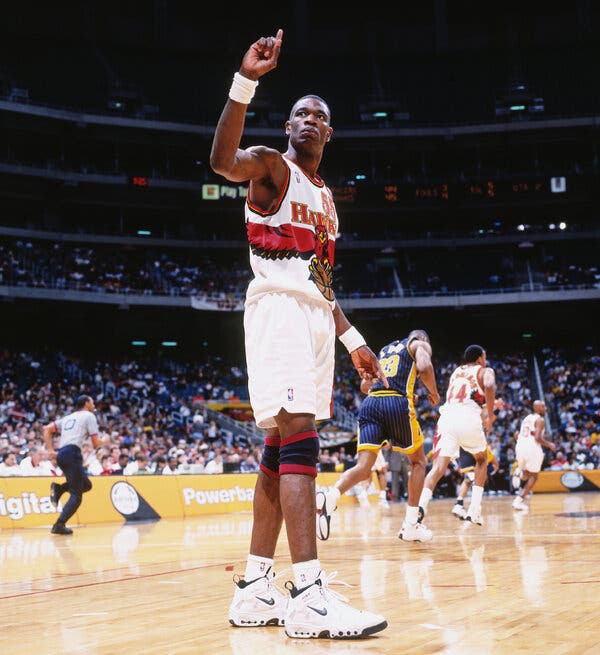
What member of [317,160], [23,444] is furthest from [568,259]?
[317,160]

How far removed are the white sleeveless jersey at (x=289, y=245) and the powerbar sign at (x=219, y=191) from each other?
35770 mm

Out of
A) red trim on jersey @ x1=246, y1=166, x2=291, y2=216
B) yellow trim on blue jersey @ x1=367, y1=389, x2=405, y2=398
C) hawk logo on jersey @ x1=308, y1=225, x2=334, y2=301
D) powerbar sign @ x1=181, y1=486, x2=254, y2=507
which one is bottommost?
powerbar sign @ x1=181, y1=486, x2=254, y2=507

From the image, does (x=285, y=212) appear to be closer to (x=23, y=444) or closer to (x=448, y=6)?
(x=23, y=444)

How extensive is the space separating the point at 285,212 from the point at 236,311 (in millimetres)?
34768

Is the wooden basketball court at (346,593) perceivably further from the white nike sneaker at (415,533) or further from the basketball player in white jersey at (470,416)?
the basketball player in white jersey at (470,416)

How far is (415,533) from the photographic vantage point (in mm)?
Result: 9164

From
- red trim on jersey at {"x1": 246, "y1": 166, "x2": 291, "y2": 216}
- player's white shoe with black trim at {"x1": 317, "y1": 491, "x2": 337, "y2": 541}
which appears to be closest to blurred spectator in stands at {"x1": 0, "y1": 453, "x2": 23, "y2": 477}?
player's white shoe with black trim at {"x1": 317, "y1": 491, "x2": 337, "y2": 541}

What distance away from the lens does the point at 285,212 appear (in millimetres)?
4305

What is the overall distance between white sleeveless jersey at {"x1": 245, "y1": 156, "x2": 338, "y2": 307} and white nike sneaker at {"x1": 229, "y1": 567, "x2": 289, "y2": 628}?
4.43ft

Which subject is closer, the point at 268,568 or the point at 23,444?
the point at 268,568

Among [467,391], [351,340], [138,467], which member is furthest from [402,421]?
[138,467]

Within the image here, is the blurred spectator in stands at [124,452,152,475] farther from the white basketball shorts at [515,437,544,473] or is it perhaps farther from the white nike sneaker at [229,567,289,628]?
the white nike sneaker at [229,567,289,628]

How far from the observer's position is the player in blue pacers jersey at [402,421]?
364 inches

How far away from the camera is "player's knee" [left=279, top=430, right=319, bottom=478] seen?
13.3ft
